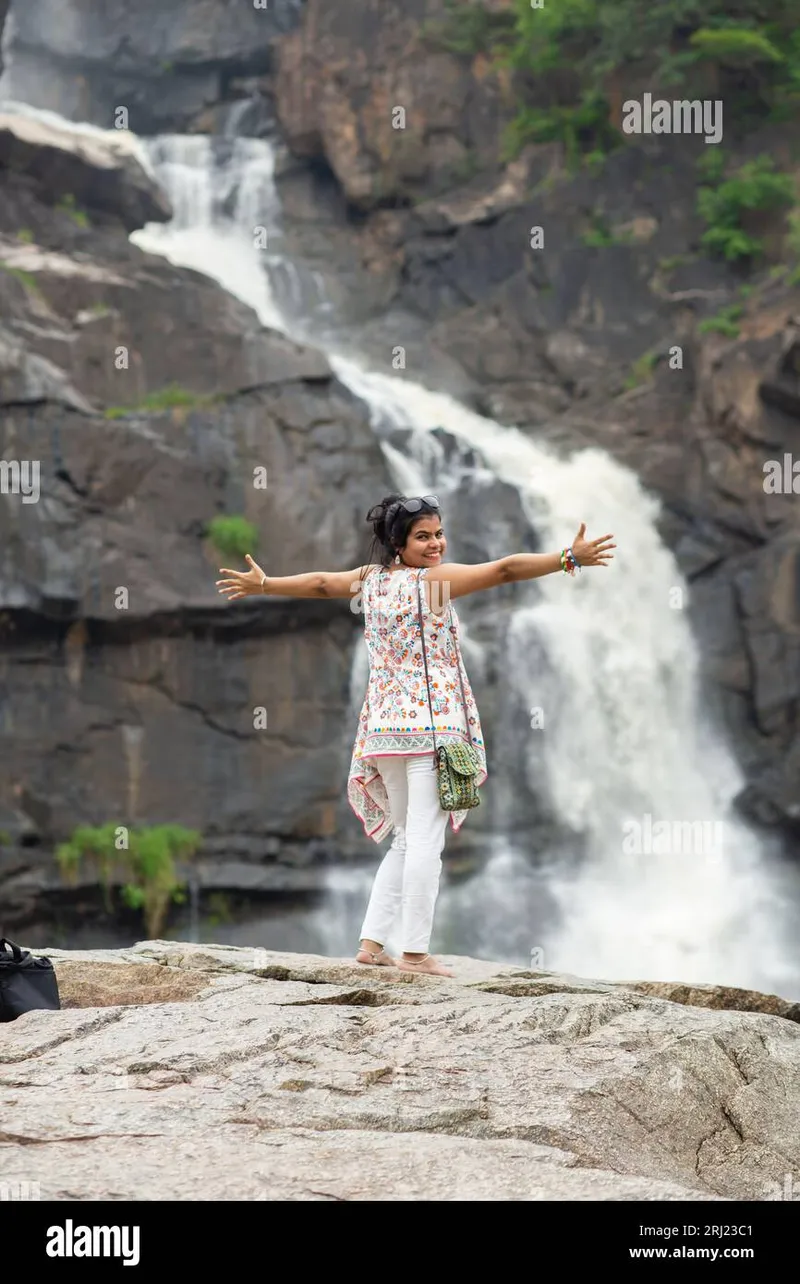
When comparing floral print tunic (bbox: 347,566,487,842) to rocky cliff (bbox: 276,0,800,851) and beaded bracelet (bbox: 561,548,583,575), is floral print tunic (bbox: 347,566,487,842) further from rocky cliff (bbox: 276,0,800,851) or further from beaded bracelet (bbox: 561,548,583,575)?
rocky cliff (bbox: 276,0,800,851)

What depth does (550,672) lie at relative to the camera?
20234mm

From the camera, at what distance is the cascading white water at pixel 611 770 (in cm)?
1922

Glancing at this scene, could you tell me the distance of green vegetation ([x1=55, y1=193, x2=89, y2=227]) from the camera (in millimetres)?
23328

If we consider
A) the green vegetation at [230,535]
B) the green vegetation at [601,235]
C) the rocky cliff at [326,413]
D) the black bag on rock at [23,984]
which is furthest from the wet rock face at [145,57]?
the black bag on rock at [23,984]

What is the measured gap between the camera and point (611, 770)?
20.2m

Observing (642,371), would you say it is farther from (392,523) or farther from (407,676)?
(407,676)

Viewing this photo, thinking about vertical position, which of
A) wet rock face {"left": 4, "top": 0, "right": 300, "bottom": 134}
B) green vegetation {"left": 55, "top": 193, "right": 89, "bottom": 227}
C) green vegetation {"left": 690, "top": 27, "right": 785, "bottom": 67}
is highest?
wet rock face {"left": 4, "top": 0, "right": 300, "bottom": 134}

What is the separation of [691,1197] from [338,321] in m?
24.8

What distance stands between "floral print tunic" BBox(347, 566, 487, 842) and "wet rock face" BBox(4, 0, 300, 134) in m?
27.4

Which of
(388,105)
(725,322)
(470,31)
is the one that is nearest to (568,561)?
(725,322)

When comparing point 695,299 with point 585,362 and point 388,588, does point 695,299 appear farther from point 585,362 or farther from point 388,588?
point 388,588

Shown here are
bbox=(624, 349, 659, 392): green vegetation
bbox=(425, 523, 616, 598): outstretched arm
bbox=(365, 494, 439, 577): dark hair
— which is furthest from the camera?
bbox=(624, 349, 659, 392): green vegetation

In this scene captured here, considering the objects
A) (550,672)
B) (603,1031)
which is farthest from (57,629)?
(603,1031)

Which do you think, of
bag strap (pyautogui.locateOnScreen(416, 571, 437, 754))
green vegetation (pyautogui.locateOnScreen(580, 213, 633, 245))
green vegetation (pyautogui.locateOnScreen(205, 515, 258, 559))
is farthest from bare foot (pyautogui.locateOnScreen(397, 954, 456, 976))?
green vegetation (pyautogui.locateOnScreen(580, 213, 633, 245))
